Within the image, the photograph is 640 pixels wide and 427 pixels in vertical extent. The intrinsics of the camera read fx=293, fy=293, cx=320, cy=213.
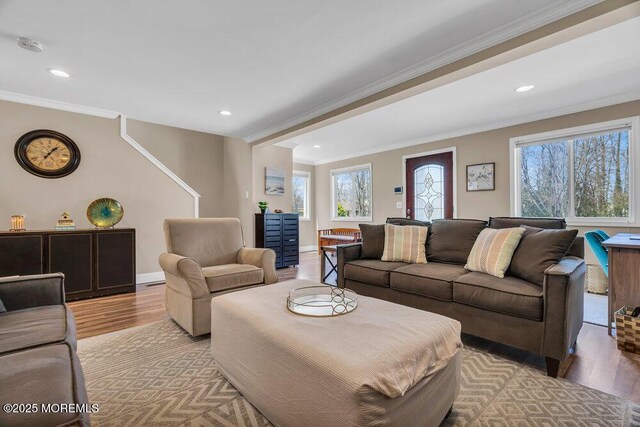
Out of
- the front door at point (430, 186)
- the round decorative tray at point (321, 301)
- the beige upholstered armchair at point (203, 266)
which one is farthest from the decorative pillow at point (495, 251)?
the front door at point (430, 186)

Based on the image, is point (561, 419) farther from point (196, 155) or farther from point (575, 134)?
point (196, 155)

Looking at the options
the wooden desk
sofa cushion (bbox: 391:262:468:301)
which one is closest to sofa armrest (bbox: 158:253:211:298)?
sofa cushion (bbox: 391:262:468:301)

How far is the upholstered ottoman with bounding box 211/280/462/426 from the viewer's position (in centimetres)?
99

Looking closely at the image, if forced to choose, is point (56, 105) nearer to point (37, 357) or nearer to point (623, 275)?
point (37, 357)

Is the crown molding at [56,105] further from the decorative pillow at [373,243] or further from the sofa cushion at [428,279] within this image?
the sofa cushion at [428,279]

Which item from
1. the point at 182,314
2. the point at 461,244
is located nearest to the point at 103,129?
the point at 182,314

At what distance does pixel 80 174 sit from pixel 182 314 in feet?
8.88

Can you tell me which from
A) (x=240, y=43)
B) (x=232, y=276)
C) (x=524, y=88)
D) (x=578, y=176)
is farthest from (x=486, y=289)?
(x=578, y=176)

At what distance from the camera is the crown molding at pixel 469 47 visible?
1.91 metres

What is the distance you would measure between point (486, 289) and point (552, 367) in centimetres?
54

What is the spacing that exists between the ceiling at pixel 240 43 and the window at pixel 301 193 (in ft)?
13.0

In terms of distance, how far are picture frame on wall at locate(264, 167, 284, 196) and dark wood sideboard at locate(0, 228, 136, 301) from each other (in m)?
2.25

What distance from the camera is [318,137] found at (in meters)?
5.37

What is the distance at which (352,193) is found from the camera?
6953mm
